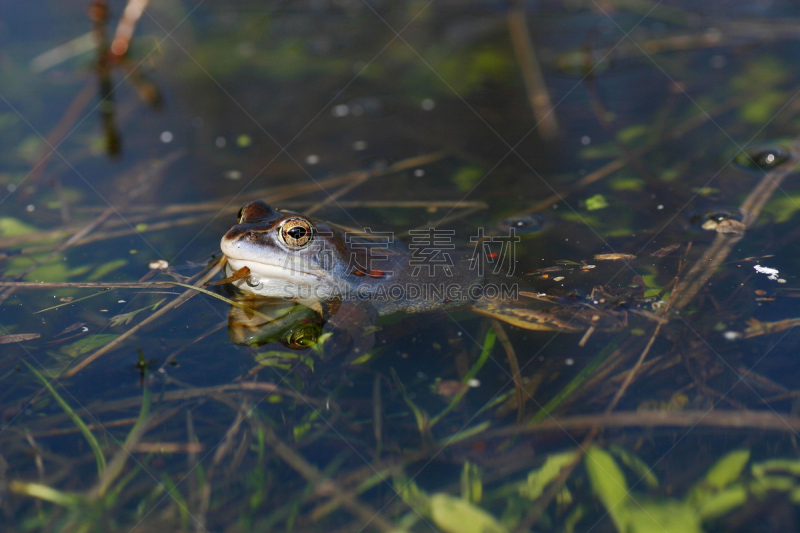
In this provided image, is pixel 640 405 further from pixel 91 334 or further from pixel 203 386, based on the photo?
pixel 91 334

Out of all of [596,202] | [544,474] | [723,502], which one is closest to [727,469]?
[723,502]

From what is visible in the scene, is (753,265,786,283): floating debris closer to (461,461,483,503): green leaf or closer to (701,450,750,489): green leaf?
(701,450,750,489): green leaf

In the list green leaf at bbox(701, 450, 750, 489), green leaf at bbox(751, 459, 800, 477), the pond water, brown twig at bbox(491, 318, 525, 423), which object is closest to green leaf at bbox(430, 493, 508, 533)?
the pond water

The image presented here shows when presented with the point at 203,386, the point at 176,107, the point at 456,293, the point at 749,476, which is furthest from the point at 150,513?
the point at 176,107

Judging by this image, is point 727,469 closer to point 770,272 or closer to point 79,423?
point 770,272

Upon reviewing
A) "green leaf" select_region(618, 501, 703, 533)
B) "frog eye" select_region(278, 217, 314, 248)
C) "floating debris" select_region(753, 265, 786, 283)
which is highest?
"frog eye" select_region(278, 217, 314, 248)

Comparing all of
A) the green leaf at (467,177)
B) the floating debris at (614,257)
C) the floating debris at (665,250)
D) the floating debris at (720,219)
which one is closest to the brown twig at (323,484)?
the floating debris at (614,257)

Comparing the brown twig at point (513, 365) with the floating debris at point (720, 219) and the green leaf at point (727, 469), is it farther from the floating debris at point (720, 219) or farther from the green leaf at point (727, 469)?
the floating debris at point (720, 219)
